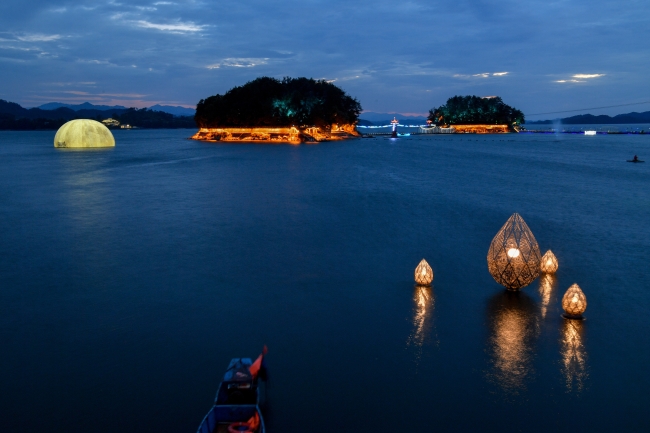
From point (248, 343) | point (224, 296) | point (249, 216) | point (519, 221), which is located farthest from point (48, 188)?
point (519, 221)

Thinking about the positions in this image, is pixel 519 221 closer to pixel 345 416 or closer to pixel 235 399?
pixel 345 416

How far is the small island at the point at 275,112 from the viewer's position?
92438 millimetres

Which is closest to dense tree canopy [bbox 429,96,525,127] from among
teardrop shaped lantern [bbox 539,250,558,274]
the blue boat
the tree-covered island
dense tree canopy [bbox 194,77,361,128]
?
the tree-covered island

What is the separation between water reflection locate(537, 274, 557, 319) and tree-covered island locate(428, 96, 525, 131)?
13903 cm

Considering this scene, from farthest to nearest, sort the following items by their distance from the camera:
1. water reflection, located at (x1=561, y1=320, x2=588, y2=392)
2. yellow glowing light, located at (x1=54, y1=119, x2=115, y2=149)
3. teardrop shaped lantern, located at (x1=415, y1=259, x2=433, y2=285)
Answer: yellow glowing light, located at (x1=54, y1=119, x2=115, y2=149), teardrop shaped lantern, located at (x1=415, y1=259, x2=433, y2=285), water reflection, located at (x1=561, y1=320, x2=588, y2=392)

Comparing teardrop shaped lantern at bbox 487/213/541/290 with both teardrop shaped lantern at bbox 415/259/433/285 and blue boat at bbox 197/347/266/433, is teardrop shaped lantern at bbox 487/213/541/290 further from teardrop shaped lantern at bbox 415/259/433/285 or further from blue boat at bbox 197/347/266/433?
blue boat at bbox 197/347/266/433

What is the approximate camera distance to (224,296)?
1344 cm

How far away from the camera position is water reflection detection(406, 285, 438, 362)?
10883mm

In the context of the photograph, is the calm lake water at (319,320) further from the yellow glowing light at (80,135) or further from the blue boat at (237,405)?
the yellow glowing light at (80,135)

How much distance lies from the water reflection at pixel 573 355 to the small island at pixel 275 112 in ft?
272

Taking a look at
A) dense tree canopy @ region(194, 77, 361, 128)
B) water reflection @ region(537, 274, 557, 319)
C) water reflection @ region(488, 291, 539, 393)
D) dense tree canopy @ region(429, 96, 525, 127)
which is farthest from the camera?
dense tree canopy @ region(429, 96, 525, 127)

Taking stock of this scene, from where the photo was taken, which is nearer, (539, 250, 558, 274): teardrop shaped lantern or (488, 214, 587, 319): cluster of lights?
(488, 214, 587, 319): cluster of lights

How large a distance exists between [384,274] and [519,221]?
4077 mm

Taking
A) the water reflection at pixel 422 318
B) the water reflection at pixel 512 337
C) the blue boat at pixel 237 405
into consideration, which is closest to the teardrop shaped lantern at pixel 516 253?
the water reflection at pixel 512 337
